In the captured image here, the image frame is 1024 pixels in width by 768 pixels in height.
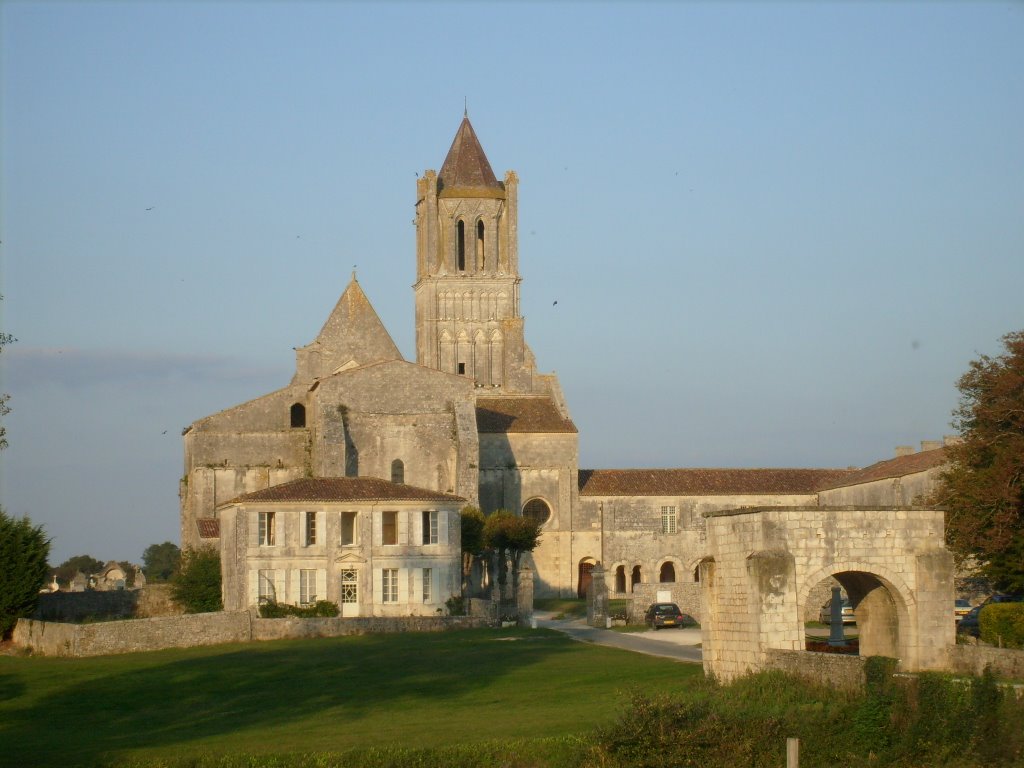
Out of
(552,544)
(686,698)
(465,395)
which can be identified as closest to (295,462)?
(465,395)

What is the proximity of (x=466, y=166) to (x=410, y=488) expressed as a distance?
4756 cm

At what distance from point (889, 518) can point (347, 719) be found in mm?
10177

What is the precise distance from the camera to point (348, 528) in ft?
184

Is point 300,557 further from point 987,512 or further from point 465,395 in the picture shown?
point 987,512

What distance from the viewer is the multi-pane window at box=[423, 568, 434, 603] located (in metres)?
55.6

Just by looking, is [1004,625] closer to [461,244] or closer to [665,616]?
[665,616]

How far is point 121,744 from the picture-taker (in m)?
26.9

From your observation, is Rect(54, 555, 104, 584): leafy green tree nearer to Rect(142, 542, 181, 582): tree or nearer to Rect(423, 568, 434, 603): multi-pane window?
Rect(142, 542, 181, 582): tree

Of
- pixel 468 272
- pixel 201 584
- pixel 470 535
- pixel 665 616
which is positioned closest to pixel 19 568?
pixel 201 584

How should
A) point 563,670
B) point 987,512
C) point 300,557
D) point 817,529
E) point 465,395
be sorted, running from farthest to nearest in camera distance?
point 465,395 → point 300,557 → point 987,512 → point 563,670 → point 817,529

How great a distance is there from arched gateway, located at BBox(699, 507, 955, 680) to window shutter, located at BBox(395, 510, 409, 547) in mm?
27572

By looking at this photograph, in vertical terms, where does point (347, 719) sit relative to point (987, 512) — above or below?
below

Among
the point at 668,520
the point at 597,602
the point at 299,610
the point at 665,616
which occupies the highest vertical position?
the point at 668,520

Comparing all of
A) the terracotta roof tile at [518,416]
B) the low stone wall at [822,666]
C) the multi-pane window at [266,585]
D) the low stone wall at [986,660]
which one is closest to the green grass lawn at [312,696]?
the low stone wall at [822,666]
